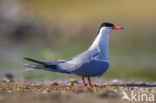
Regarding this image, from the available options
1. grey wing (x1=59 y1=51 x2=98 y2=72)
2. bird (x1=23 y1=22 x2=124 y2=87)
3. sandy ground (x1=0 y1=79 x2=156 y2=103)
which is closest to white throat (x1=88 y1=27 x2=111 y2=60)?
bird (x1=23 y1=22 x2=124 y2=87)

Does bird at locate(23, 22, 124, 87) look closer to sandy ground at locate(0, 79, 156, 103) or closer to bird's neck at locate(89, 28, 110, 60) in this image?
bird's neck at locate(89, 28, 110, 60)

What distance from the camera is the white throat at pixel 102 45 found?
8.70 meters

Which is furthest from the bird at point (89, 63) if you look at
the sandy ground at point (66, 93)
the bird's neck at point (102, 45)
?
the sandy ground at point (66, 93)

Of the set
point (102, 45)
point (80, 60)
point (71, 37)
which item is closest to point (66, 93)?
point (80, 60)

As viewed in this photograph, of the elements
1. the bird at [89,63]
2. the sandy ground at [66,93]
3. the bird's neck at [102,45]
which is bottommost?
the sandy ground at [66,93]

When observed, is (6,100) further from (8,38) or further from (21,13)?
(21,13)

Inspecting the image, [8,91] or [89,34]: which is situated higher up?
[89,34]

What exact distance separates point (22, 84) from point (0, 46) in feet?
41.2

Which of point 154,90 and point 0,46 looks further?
point 0,46

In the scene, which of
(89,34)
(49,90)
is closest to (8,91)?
(49,90)

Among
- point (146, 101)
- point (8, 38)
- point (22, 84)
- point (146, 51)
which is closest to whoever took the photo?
point (146, 101)

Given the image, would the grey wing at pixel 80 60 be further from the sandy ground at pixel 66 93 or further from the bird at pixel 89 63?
the sandy ground at pixel 66 93

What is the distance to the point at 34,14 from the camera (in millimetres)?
28859

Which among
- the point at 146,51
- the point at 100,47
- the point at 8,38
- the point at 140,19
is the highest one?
the point at 140,19
